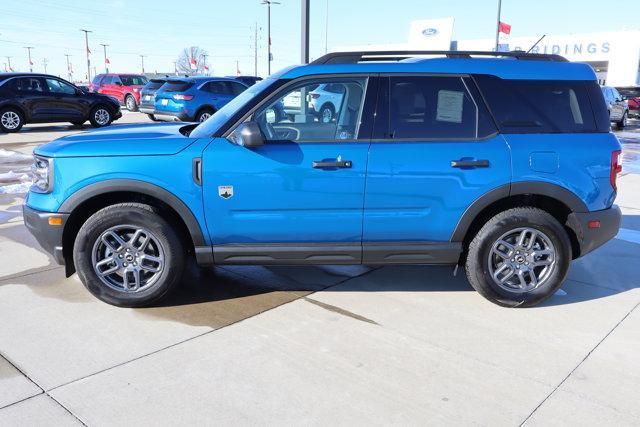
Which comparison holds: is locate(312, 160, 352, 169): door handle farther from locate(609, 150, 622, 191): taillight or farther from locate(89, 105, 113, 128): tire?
locate(89, 105, 113, 128): tire

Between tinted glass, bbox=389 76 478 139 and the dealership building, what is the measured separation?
44658mm

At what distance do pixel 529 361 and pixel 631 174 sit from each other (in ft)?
28.7

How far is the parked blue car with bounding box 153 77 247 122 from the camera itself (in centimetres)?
1636

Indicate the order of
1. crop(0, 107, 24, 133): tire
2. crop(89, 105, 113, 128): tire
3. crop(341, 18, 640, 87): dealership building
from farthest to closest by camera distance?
crop(341, 18, 640, 87): dealership building, crop(89, 105, 113, 128): tire, crop(0, 107, 24, 133): tire

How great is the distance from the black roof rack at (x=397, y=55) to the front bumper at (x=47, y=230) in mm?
2216

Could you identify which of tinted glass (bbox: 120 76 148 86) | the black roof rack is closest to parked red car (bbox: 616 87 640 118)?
tinted glass (bbox: 120 76 148 86)

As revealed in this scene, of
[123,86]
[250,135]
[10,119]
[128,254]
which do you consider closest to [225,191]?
[250,135]

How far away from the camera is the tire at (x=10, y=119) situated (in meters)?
15.2

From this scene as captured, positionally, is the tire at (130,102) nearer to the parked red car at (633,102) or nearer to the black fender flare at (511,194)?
the parked red car at (633,102)

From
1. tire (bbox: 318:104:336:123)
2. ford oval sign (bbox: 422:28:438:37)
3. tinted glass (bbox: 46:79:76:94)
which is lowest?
tire (bbox: 318:104:336:123)

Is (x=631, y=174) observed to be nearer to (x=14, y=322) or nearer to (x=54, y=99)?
(x=14, y=322)

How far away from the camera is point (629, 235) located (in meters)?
6.18

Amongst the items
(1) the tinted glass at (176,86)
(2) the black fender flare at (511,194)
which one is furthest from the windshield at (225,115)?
(1) the tinted glass at (176,86)

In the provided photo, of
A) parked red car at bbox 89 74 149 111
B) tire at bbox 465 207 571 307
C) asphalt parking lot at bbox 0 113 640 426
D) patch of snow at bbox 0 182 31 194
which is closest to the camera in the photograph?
asphalt parking lot at bbox 0 113 640 426
